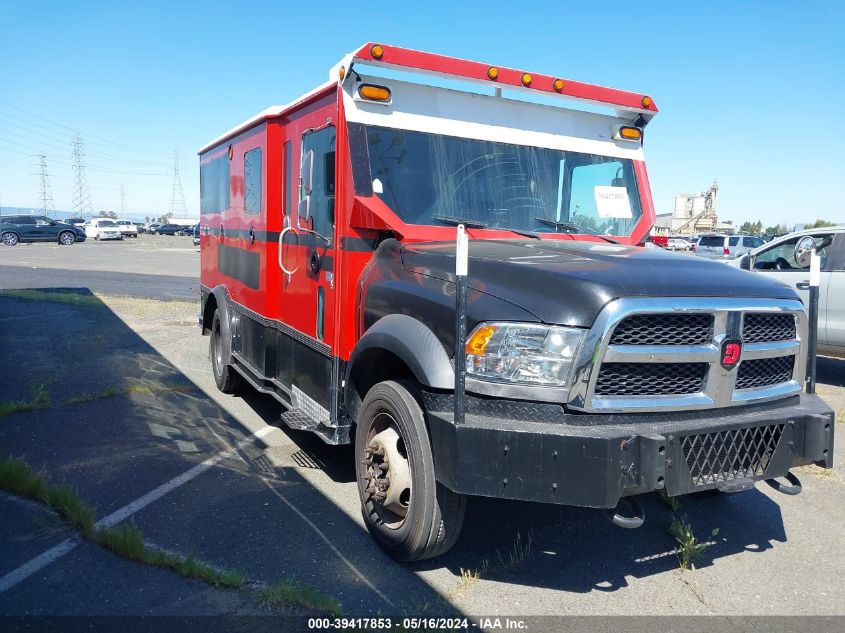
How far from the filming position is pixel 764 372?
11.7 ft

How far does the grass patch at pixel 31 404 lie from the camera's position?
6.24 meters

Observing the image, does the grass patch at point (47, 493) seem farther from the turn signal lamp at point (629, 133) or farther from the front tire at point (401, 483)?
the turn signal lamp at point (629, 133)

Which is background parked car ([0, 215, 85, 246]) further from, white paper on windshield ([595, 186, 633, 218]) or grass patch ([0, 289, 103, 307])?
white paper on windshield ([595, 186, 633, 218])

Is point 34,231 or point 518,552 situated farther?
point 34,231

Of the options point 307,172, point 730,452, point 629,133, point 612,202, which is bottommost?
point 730,452

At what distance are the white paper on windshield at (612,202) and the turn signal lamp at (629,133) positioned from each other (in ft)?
1.28

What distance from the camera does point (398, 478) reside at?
12.1ft

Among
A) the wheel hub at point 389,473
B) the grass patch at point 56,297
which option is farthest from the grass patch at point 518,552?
the grass patch at point 56,297

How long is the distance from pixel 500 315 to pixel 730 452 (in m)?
1.26

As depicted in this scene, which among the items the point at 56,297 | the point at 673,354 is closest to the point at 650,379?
the point at 673,354

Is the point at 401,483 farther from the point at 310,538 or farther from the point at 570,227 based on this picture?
the point at 570,227

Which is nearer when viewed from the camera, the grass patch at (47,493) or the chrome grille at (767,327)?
the chrome grille at (767,327)

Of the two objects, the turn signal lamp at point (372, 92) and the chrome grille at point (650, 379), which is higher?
the turn signal lamp at point (372, 92)

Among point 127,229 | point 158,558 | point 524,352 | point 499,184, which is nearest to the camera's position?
point 524,352
